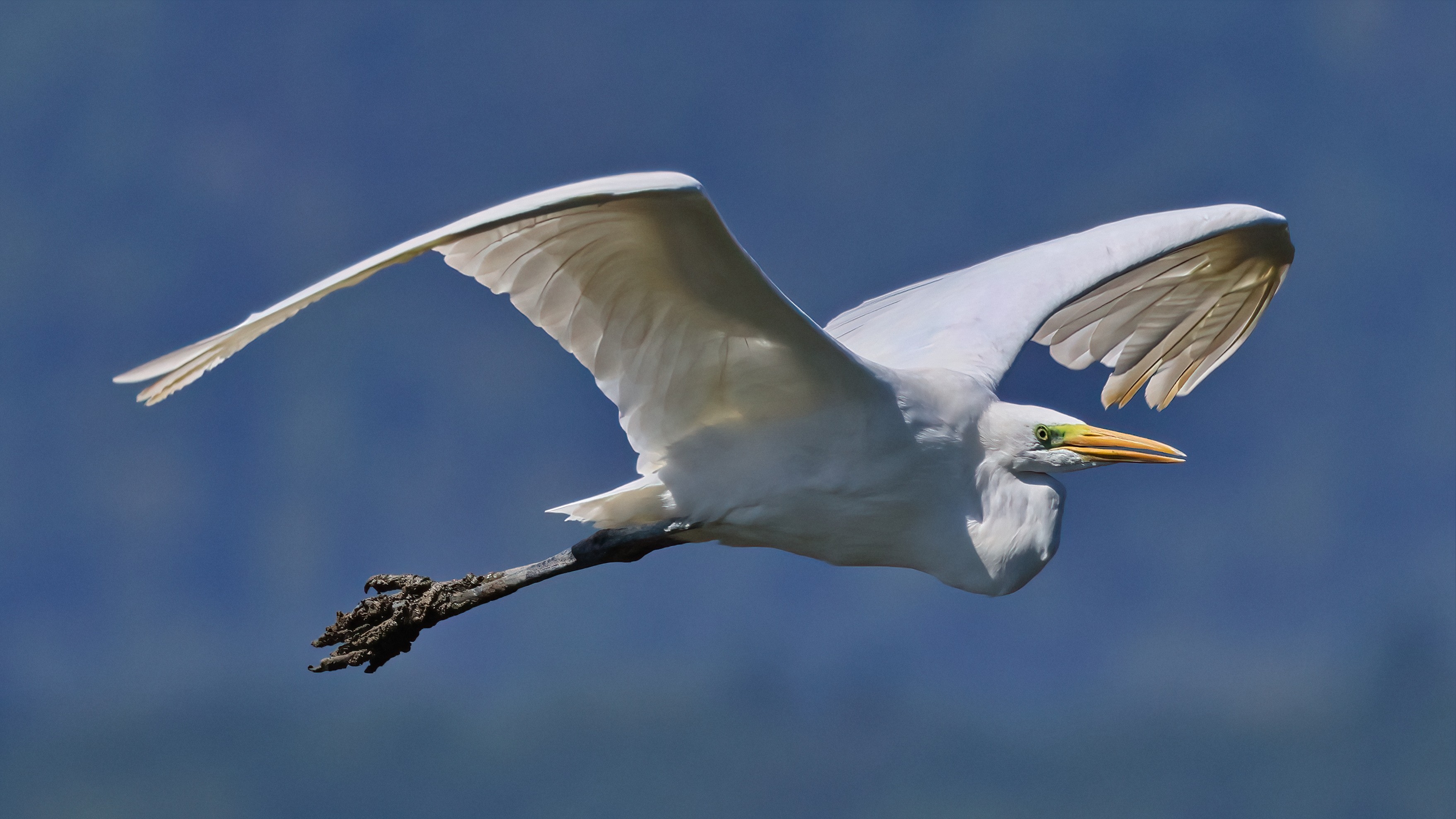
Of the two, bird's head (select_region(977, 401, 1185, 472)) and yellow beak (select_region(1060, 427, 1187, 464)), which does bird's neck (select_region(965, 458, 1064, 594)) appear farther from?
yellow beak (select_region(1060, 427, 1187, 464))

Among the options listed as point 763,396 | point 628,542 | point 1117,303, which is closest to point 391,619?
point 628,542

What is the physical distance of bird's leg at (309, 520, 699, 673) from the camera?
5.62 metres

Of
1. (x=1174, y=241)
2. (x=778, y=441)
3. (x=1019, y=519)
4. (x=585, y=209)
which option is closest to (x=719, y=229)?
(x=585, y=209)

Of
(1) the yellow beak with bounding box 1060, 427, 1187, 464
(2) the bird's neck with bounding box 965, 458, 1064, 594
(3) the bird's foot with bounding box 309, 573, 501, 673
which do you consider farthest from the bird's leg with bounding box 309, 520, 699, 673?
(1) the yellow beak with bounding box 1060, 427, 1187, 464

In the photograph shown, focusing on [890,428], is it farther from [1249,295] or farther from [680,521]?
[1249,295]

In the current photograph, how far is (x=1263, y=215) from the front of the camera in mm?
6371

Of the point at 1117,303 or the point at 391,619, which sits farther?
the point at 1117,303

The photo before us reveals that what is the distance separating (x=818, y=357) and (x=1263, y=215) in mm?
2744

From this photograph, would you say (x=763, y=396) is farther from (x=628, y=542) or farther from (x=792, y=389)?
(x=628, y=542)

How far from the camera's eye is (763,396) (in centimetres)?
512

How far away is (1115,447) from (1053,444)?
0.29m

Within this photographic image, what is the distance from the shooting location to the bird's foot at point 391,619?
5.65 meters

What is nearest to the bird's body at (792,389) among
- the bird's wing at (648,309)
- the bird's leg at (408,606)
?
the bird's wing at (648,309)

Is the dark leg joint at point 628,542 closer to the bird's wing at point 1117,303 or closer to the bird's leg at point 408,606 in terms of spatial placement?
the bird's leg at point 408,606
